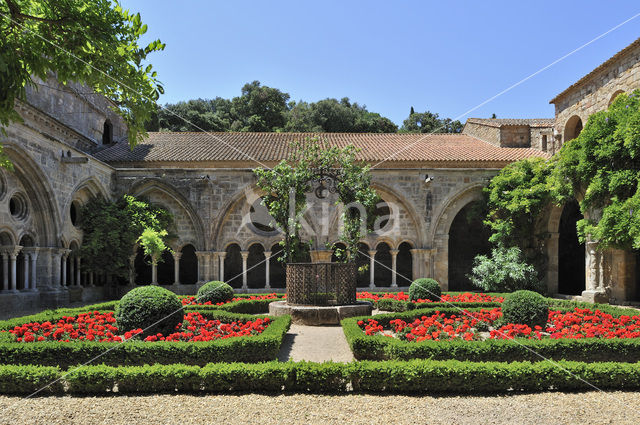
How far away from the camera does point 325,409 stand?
15.4 feet

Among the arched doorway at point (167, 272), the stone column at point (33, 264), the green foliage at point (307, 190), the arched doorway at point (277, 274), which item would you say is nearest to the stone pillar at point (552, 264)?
the green foliage at point (307, 190)

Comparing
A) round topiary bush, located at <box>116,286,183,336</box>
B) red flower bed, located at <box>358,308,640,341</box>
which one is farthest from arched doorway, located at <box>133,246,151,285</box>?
red flower bed, located at <box>358,308,640,341</box>

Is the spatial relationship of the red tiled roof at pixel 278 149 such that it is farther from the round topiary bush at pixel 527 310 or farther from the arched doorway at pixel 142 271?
the round topiary bush at pixel 527 310

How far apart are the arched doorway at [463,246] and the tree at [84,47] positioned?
1822cm

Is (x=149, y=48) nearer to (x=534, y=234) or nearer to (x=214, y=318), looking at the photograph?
(x=214, y=318)

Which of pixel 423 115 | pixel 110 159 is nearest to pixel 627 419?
pixel 110 159

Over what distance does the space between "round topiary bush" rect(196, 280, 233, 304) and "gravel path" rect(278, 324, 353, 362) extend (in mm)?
2991

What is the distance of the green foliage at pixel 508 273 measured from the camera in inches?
595

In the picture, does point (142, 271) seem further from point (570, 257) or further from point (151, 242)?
point (570, 257)

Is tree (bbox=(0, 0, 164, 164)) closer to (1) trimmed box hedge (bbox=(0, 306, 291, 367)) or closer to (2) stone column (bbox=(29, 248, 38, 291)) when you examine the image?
(1) trimmed box hedge (bbox=(0, 306, 291, 367))

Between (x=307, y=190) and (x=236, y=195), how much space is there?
7065 mm

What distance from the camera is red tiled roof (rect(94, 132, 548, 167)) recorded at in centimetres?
1780

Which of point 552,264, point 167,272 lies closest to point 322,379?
point 552,264

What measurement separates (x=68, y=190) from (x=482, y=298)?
11687 mm
